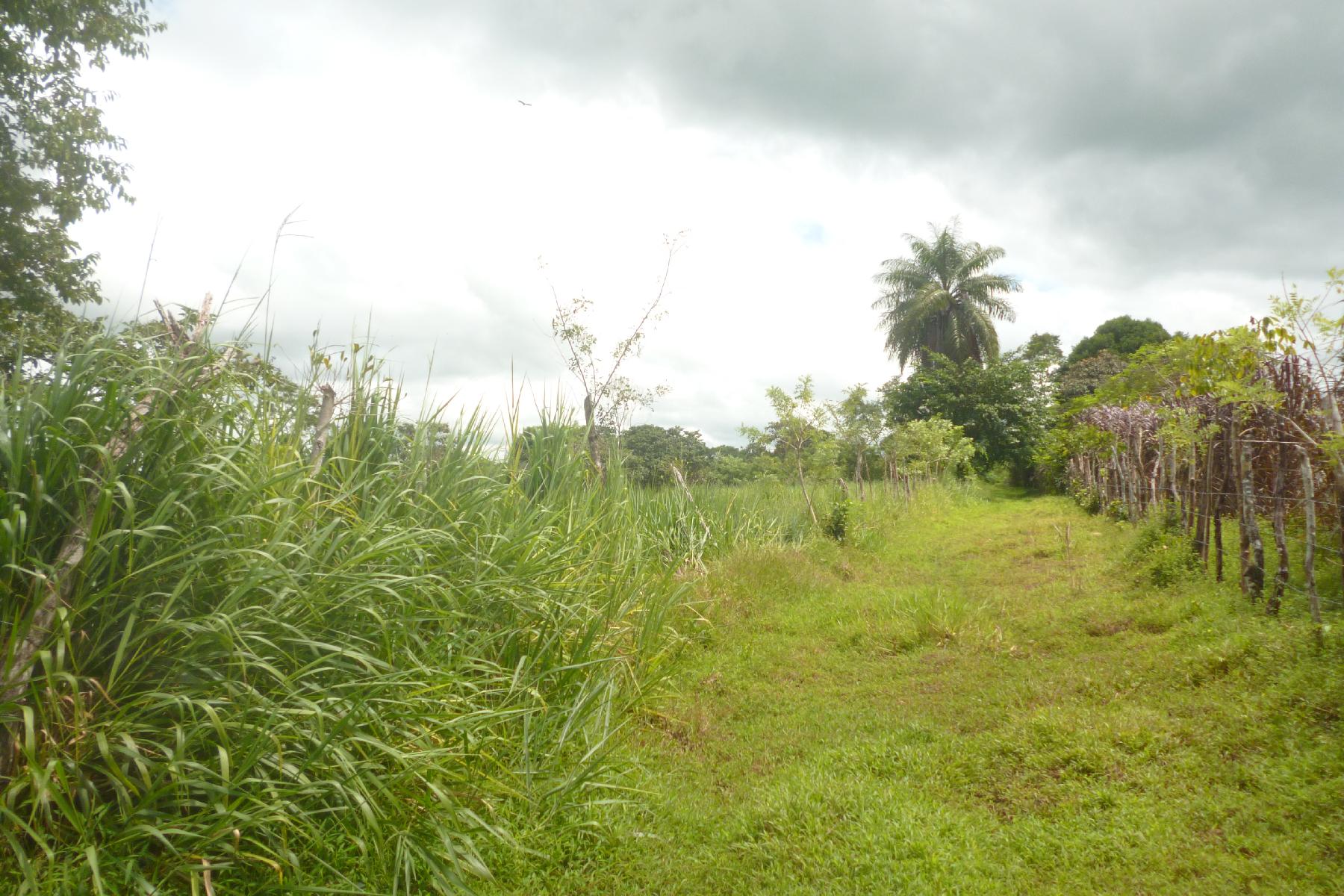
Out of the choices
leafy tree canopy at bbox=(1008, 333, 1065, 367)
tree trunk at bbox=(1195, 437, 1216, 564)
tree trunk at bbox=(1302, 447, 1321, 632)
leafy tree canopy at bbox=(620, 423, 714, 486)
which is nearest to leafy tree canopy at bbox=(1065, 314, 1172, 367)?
leafy tree canopy at bbox=(1008, 333, 1065, 367)

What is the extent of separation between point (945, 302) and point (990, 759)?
28.4 m

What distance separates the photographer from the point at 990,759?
12.9 ft

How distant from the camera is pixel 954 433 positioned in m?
23.1

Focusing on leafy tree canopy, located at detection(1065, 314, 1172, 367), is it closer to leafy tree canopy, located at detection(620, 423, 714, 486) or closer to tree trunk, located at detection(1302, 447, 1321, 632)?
leafy tree canopy, located at detection(620, 423, 714, 486)

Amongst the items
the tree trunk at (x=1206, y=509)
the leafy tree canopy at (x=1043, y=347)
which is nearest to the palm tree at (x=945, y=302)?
the leafy tree canopy at (x=1043, y=347)

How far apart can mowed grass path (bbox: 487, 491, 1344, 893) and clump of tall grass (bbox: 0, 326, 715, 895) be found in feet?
1.83

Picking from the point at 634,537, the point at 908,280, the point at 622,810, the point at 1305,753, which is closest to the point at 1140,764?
the point at 1305,753

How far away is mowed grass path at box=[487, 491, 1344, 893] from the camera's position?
9.73 feet

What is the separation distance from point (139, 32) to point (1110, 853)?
44.8ft

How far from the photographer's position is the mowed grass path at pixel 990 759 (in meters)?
2.97

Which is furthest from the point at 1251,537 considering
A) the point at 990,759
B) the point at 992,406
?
the point at 992,406

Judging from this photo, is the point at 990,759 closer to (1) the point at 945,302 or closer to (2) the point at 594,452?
(2) the point at 594,452

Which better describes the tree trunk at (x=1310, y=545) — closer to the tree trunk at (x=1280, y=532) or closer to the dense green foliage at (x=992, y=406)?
the tree trunk at (x=1280, y=532)

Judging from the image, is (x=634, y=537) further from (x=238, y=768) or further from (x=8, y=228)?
(x=8, y=228)
